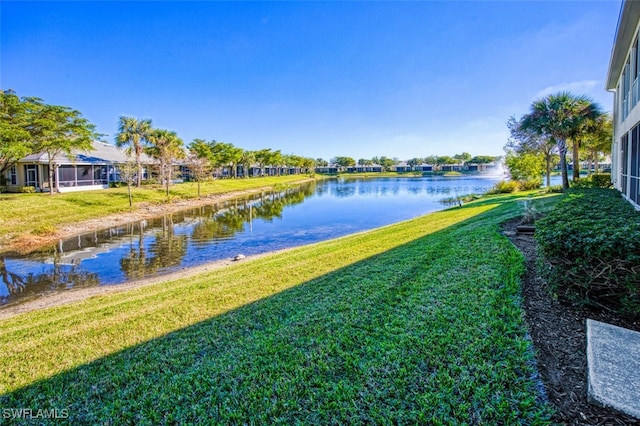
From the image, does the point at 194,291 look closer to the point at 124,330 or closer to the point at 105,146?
the point at 124,330

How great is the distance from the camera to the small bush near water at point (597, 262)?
332cm

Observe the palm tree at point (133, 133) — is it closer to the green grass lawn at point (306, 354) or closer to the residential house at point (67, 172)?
the residential house at point (67, 172)

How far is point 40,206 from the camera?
20.0 metres

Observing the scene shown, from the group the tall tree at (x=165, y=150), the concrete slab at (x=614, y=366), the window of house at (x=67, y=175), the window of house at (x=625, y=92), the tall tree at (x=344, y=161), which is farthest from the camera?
the tall tree at (x=344, y=161)

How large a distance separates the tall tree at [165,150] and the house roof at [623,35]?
102ft

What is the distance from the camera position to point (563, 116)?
65.0ft

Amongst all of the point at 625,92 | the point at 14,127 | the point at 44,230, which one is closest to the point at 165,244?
the point at 44,230

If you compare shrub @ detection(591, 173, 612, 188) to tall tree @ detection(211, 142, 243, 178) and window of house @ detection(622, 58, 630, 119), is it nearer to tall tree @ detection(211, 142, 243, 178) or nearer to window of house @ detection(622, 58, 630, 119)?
window of house @ detection(622, 58, 630, 119)

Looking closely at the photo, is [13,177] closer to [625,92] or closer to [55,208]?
[55,208]

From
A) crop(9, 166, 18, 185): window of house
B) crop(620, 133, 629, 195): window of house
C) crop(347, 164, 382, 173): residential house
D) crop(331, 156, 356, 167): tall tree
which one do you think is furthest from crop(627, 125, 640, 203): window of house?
crop(331, 156, 356, 167): tall tree

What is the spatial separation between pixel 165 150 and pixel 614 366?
1366 inches

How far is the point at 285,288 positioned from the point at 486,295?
143 inches

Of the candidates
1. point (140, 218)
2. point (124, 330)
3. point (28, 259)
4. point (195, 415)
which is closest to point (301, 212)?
point (140, 218)

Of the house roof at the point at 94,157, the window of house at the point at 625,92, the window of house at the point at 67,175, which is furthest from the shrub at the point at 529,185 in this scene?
the window of house at the point at 67,175
